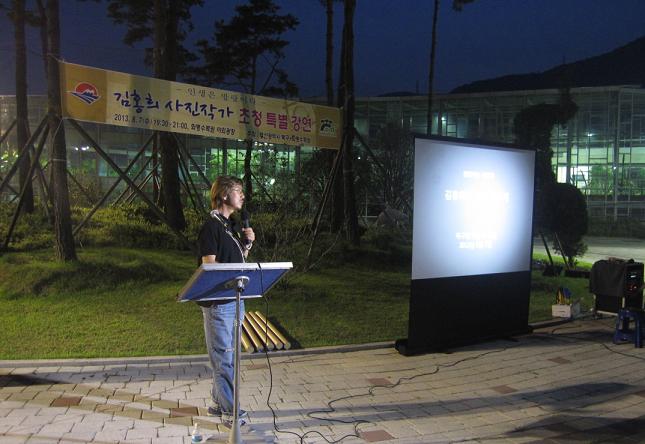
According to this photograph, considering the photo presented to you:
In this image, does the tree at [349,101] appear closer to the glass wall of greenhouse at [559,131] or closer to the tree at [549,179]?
the tree at [549,179]

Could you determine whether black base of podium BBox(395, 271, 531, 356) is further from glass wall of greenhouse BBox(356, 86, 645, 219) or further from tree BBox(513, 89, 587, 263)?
glass wall of greenhouse BBox(356, 86, 645, 219)

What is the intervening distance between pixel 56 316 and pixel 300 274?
14.2 ft

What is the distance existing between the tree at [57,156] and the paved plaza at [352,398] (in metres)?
4.79

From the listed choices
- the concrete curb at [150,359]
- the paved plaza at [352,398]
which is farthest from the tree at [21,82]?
the paved plaza at [352,398]

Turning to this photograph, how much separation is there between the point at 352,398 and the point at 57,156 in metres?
7.57

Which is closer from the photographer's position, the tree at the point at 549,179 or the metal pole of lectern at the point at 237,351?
the metal pole of lectern at the point at 237,351

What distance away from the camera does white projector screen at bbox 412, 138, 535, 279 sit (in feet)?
22.0

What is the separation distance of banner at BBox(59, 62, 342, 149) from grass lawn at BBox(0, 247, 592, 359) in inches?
112

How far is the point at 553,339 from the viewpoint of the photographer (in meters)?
8.05

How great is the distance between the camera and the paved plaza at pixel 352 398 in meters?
4.41

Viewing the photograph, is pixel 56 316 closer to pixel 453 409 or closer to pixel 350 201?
pixel 453 409

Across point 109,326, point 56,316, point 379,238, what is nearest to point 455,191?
point 109,326

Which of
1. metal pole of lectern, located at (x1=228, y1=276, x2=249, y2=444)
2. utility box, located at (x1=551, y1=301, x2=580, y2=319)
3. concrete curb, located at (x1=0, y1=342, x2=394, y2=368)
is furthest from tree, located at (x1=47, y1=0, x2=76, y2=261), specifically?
utility box, located at (x1=551, y1=301, x2=580, y2=319)

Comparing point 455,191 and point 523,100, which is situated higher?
point 523,100
